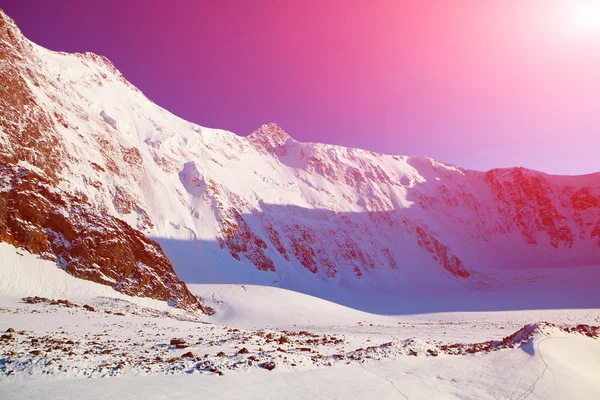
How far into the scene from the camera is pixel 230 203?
82938 mm

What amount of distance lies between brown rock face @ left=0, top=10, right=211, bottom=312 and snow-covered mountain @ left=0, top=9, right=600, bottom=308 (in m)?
0.17

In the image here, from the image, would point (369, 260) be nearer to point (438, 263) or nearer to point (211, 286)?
point (438, 263)

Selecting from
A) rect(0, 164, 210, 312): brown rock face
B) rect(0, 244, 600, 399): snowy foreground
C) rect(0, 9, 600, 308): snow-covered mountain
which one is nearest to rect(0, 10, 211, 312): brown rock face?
→ rect(0, 164, 210, 312): brown rock face

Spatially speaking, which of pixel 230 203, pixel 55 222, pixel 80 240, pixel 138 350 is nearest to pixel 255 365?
pixel 138 350

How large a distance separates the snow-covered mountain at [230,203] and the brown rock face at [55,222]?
17cm

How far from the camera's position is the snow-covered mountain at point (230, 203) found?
43281 millimetres

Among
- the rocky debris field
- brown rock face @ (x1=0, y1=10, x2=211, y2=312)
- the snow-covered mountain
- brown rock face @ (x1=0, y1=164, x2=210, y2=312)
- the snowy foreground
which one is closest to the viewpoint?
the snowy foreground

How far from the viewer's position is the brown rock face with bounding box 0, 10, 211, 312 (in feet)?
Answer: 128

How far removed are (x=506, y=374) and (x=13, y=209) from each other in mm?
48816

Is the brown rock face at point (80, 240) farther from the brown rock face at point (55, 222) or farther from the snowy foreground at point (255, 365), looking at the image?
the snowy foreground at point (255, 365)

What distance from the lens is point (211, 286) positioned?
54.4m

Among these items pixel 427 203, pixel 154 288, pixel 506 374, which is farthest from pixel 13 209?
pixel 427 203

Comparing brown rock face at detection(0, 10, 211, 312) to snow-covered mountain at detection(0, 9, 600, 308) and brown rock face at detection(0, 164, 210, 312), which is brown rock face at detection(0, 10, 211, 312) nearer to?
brown rock face at detection(0, 164, 210, 312)

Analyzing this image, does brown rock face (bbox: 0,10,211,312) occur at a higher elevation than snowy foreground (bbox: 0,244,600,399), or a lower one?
higher
